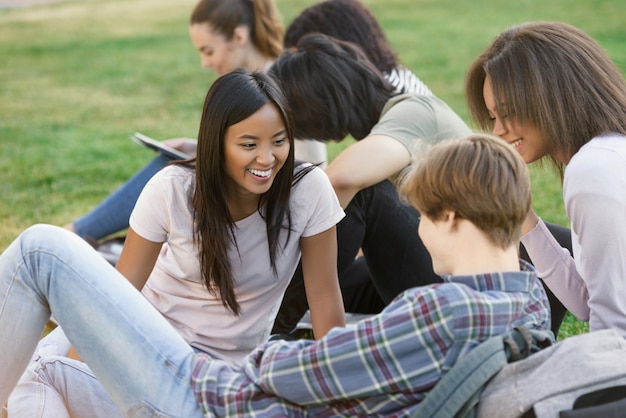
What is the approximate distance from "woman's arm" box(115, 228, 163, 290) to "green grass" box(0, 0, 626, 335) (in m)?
1.73

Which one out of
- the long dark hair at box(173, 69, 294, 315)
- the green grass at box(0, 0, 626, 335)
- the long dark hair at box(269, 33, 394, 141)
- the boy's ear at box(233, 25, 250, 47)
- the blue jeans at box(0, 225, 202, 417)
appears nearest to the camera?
the blue jeans at box(0, 225, 202, 417)

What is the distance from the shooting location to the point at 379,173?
320 cm

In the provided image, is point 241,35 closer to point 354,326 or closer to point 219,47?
point 219,47

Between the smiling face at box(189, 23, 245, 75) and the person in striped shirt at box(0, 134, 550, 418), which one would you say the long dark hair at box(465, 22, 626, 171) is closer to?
the person in striped shirt at box(0, 134, 550, 418)

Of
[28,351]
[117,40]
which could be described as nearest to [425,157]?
[28,351]

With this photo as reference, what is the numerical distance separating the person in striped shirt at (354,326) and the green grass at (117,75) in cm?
174

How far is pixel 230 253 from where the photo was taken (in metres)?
2.69

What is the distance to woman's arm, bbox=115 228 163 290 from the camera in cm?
270

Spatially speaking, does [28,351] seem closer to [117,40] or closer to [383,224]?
[383,224]

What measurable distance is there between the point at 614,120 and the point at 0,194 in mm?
4301

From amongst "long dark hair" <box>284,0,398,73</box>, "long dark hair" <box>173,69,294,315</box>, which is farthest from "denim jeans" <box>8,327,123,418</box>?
"long dark hair" <box>284,0,398,73</box>

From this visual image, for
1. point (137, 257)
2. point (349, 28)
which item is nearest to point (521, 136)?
point (137, 257)

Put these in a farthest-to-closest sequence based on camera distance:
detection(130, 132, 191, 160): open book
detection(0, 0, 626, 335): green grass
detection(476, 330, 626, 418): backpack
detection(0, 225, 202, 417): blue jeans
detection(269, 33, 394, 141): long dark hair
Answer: detection(0, 0, 626, 335): green grass < detection(130, 132, 191, 160): open book < detection(269, 33, 394, 141): long dark hair < detection(0, 225, 202, 417): blue jeans < detection(476, 330, 626, 418): backpack

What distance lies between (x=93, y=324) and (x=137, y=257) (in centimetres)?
55
